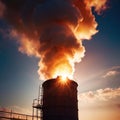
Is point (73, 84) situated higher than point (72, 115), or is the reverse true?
point (73, 84)

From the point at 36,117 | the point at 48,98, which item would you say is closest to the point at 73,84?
the point at 48,98

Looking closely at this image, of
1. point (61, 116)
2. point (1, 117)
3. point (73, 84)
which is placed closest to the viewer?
point (61, 116)

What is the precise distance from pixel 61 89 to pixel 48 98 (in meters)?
1.33

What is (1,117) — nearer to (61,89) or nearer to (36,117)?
(36,117)

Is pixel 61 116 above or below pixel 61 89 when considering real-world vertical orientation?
below

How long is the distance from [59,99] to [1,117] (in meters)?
6.21

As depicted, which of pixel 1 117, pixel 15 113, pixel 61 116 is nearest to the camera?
pixel 61 116

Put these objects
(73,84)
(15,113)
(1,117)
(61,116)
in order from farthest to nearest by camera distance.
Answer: (15,113)
(1,117)
(73,84)
(61,116)

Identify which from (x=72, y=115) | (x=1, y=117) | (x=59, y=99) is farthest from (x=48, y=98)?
(x=1, y=117)

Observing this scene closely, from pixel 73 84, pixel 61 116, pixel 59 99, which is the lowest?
pixel 61 116

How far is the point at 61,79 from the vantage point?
17438 millimetres

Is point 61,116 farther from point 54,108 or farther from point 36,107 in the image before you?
→ point 36,107

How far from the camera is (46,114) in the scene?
1722 centimetres

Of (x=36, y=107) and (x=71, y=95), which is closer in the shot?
(x=71, y=95)
